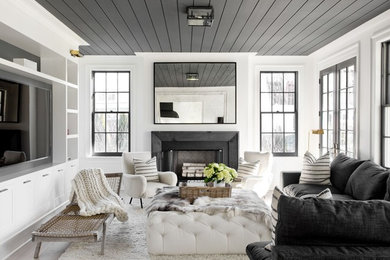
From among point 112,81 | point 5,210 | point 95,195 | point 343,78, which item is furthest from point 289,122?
point 5,210

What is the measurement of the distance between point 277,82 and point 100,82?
141 inches

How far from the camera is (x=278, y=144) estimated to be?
759 cm

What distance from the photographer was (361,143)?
5316 mm

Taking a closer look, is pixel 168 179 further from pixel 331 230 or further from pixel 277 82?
pixel 331 230

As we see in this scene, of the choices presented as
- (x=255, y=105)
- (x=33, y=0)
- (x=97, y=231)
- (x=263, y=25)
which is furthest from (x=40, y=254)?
(x=255, y=105)

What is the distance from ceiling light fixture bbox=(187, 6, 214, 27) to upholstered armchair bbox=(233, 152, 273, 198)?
2.49 metres

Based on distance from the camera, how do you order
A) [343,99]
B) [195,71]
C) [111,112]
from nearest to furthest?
[343,99] < [195,71] < [111,112]

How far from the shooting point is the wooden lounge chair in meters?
3.50

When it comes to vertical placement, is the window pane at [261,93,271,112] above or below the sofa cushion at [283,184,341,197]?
above

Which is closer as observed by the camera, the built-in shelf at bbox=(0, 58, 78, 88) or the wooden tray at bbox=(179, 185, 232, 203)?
the built-in shelf at bbox=(0, 58, 78, 88)

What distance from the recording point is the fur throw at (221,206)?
3.78 m

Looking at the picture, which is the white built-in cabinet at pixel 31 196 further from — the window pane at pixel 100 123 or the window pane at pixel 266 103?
the window pane at pixel 266 103

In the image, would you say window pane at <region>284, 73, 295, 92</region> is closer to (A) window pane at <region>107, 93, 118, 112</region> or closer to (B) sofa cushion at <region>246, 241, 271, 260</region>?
(A) window pane at <region>107, 93, 118, 112</region>

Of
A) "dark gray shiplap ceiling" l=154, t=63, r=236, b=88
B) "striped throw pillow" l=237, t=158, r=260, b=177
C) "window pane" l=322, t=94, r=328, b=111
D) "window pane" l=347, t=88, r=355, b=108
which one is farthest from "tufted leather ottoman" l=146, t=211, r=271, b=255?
"dark gray shiplap ceiling" l=154, t=63, r=236, b=88
